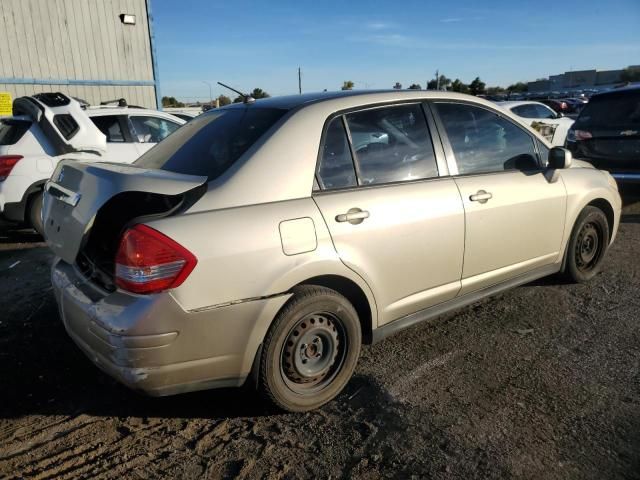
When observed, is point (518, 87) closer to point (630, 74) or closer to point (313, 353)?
point (630, 74)

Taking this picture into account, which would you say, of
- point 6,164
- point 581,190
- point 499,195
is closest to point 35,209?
point 6,164

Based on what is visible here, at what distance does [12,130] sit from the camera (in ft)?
21.9

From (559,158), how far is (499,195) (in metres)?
0.74

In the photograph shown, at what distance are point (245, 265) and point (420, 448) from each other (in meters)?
1.24

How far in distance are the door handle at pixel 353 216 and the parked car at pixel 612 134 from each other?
5.71 m

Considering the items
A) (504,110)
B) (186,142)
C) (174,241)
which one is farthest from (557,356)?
(186,142)

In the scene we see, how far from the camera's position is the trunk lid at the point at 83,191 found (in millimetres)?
2455

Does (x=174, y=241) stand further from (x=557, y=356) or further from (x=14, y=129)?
(x=14, y=129)

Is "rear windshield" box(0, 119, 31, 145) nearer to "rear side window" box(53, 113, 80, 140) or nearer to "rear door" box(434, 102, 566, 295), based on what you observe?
"rear side window" box(53, 113, 80, 140)

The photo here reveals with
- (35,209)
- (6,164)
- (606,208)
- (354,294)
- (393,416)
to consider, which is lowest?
(393,416)

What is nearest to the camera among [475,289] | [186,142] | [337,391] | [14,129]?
[337,391]

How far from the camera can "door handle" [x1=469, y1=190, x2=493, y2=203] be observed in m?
3.43

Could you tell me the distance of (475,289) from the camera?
3643 mm

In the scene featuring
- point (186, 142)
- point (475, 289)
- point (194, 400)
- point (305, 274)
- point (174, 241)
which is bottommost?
point (194, 400)
